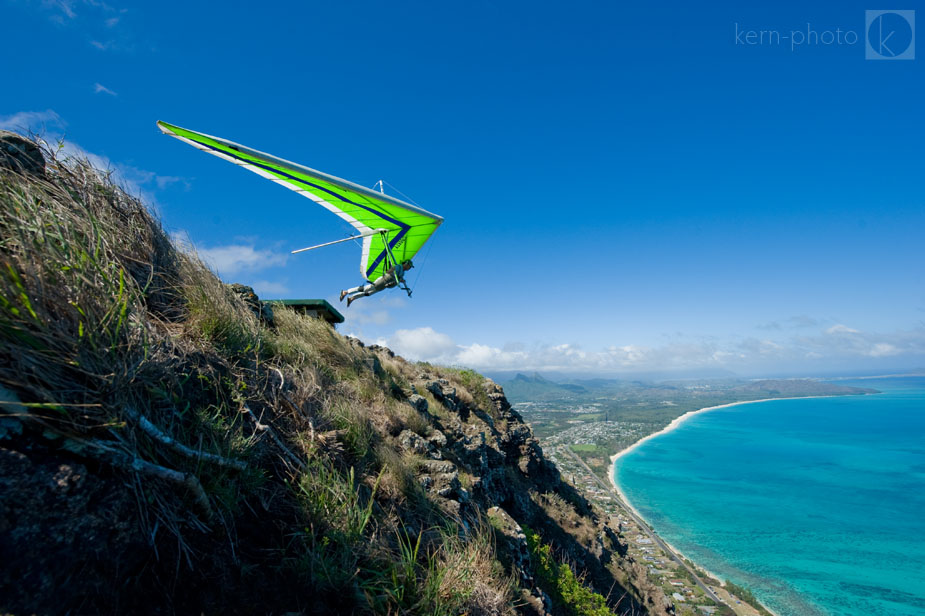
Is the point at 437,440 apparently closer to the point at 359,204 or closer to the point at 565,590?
the point at 565,590

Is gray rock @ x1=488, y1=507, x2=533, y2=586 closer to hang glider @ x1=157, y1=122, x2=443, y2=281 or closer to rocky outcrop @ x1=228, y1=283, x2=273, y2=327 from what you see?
rocky outcrop @ x1=228, y1=283, x2=273, y2=327

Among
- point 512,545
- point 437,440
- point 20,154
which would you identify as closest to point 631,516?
point 437,440

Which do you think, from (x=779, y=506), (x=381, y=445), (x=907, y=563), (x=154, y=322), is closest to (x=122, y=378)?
(x=154, y=322)

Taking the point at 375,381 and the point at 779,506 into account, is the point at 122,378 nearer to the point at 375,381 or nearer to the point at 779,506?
the point at 375,381

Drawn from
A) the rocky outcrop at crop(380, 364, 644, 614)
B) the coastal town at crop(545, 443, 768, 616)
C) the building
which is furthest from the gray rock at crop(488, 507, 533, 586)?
the coastal town at crop(545, 443, 768, 616)

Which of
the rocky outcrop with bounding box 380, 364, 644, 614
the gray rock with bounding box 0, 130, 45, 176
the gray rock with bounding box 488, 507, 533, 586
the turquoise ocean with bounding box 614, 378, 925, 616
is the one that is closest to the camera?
the gray rock with bounding box 0, 130, 45, 176

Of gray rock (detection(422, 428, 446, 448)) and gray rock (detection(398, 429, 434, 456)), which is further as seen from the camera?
gray rock (detection(422, 428, 446, 448))
